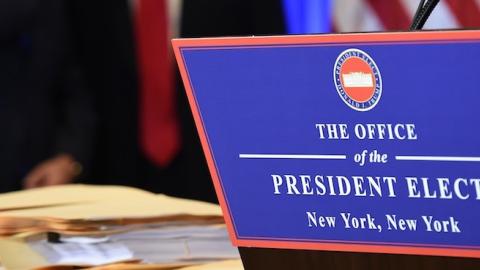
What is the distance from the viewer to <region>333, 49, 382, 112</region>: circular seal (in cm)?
68

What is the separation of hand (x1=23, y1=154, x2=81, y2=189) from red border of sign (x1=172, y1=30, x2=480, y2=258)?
168 centimetres

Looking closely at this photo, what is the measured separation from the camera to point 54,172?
245 cm

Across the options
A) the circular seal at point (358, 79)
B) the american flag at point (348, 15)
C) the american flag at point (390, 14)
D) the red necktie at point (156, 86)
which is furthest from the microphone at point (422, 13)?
the red necktie at point (156, 86)

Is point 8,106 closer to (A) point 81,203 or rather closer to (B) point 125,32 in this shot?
(B) point 125,32

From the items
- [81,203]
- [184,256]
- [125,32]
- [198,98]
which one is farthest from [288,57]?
[125,32]

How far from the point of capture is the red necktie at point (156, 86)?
2326 millimetres

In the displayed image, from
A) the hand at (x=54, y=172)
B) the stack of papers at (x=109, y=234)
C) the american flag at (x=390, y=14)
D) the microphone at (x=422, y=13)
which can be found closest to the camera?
the microphone at (x=422, y=13)

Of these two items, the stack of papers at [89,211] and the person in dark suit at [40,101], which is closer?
the stack of papers at [89,211]

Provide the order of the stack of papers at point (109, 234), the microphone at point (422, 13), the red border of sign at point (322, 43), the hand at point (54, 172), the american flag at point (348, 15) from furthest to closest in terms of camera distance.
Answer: the hand at point (54, 172), the american flag at point (348, 15), the stack of papers at point (109, 234), the microphone at point (422, 13), the red border of sign at point (322, 43)

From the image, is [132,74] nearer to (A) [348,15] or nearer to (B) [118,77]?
(B) [118,77]

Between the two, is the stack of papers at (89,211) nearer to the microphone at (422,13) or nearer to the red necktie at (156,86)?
the microphone at (422,13)

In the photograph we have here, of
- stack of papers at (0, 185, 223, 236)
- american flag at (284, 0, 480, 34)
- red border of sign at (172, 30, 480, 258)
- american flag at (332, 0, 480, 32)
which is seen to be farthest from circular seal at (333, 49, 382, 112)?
american flag at (284, 0, 480, 34)

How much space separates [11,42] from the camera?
235 centimetres

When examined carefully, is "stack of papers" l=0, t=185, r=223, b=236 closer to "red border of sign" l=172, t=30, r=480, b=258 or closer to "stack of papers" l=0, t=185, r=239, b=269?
"stack of papers" l=0, t=185, r=239, b=269
